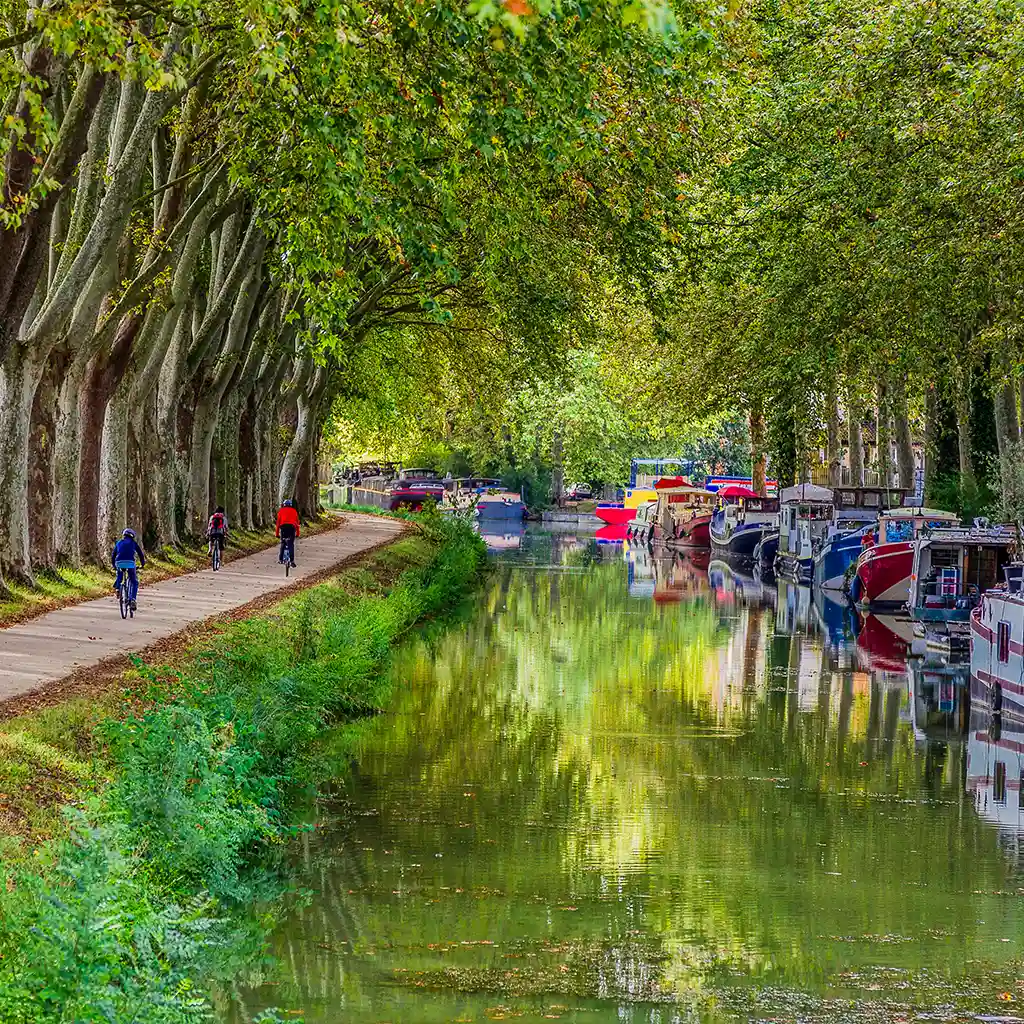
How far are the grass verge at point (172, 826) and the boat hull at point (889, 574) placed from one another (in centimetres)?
2225

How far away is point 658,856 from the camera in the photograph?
16.4 meters

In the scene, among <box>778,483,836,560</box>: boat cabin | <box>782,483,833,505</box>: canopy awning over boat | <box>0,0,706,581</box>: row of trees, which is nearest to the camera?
<box>0,0,706,581</box>: row of trees

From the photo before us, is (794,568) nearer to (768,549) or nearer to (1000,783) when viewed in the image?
(768,549)

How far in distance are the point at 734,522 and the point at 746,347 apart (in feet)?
105

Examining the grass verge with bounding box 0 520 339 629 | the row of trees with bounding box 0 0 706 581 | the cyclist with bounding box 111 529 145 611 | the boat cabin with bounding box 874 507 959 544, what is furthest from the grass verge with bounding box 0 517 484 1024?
the boat cabin with bounding box 874 507 959 544

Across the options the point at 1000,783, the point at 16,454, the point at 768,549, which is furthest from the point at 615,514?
the point at 1000,783

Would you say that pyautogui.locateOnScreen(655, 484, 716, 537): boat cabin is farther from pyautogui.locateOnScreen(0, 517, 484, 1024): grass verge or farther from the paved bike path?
pyautogui.locateOnScreen(0, 517, 484, 1024): grass verge

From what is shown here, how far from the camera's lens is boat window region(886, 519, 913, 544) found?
152ft

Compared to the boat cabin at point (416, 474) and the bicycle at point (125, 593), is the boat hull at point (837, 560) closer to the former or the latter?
the bicycle at point (125, 593)

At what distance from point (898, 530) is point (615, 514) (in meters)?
52.1

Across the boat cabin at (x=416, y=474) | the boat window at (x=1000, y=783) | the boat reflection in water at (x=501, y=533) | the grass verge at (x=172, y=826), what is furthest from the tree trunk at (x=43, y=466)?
the boat cabin at (x=416, y=474)

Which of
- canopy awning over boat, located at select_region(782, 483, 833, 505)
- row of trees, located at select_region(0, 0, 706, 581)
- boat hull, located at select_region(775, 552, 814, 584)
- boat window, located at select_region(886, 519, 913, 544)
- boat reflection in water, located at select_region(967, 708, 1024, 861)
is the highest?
row of trees, located at select_region(0, 0, 706, 581)

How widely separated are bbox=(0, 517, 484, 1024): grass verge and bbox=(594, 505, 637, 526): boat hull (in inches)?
2767

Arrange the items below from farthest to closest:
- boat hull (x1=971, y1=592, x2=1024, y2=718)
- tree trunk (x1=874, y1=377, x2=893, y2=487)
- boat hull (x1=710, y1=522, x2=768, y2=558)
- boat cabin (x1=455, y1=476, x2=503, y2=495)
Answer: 1. boat cabin (x1=455, y1=476, x2=503, y2=495)
2. boat hull (x1=710, y1=522, x2=768, y2=558)
3. tree trunk (x1=874, y1=377, x2=893, y2=487)
4. boat hull (x1=971, y1=592, x2=1024, y2=718)
